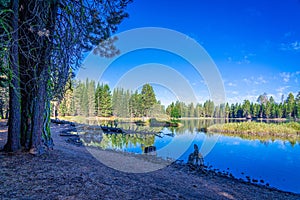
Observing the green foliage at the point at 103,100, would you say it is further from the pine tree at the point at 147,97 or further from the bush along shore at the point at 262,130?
the bush along shore at the point at 262,130

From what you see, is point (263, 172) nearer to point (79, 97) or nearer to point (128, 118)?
point (128, 118)

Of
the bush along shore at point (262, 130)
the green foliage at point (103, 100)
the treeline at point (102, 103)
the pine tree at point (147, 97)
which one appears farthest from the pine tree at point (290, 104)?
the green foliage at point (103, 100)

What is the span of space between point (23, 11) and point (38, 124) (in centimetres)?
306

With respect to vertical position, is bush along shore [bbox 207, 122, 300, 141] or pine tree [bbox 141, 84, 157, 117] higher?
pine tree [bbox 141, 84, 157, 117]

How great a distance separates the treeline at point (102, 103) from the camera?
1215 inches

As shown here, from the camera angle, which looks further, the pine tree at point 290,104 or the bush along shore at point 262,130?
the pine tree at point 290,104

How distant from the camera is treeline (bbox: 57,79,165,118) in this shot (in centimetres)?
3087

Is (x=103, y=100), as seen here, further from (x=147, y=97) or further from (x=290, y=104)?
(x=290, y=104)

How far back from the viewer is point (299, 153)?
13922 millimetres

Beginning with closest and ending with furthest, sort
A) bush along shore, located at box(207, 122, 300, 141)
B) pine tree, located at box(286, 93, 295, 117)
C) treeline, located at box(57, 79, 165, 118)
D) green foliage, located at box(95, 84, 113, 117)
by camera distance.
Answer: bush along shore, located at box(207, 122, 300, 141), treeline, located at box(57, 79, 165, 118), green foliage, located at box(95, 84, 113, 117), pine tree, located at box(286, 93, 295, 117)

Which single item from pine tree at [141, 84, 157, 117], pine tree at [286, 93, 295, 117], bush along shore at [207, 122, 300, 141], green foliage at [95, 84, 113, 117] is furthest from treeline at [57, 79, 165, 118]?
pine tree at [286, 93, 295, 117]

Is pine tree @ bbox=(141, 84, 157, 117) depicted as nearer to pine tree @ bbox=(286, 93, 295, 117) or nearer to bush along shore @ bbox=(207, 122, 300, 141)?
bush along shore @ bbox=(207, 122, 300, 141)

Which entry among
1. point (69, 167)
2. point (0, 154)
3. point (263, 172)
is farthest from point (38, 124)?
point (263, 172)

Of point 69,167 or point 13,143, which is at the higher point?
point 13,143
